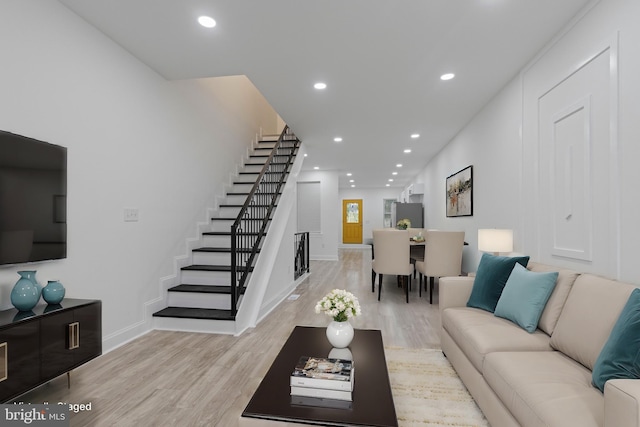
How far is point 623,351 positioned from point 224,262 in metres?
3.73

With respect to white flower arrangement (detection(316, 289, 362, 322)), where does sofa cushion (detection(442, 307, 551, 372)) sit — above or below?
below

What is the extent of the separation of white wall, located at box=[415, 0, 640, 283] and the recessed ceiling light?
2.76 m

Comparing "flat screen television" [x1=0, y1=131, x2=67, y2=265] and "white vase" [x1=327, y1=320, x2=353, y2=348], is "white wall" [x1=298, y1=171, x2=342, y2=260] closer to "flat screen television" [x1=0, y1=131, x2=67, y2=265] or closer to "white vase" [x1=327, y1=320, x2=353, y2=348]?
"flat screen television" [x1=0, y1=131, x2=67, y2=265]

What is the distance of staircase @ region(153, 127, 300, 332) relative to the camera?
3.40 m

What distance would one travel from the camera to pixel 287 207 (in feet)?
16.9

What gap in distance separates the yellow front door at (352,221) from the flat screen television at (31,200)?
40.4 feet

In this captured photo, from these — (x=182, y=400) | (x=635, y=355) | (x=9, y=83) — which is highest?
(x=9, y=83)

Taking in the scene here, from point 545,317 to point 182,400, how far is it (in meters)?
2.40

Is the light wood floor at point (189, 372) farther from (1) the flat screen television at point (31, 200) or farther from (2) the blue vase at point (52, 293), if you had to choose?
(1) the flat screen television at point (31, 200)

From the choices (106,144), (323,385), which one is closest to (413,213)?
(106,144)

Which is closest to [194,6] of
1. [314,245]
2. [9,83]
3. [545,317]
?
[9,83]

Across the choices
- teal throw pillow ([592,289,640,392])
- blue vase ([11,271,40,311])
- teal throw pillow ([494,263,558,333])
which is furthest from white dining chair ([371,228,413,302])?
blue vase ([11,271,40,311])

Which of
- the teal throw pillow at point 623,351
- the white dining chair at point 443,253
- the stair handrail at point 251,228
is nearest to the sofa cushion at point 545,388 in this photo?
the teal throw pillow at point 623,351

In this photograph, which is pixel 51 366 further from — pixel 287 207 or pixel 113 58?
pixel 287 207
